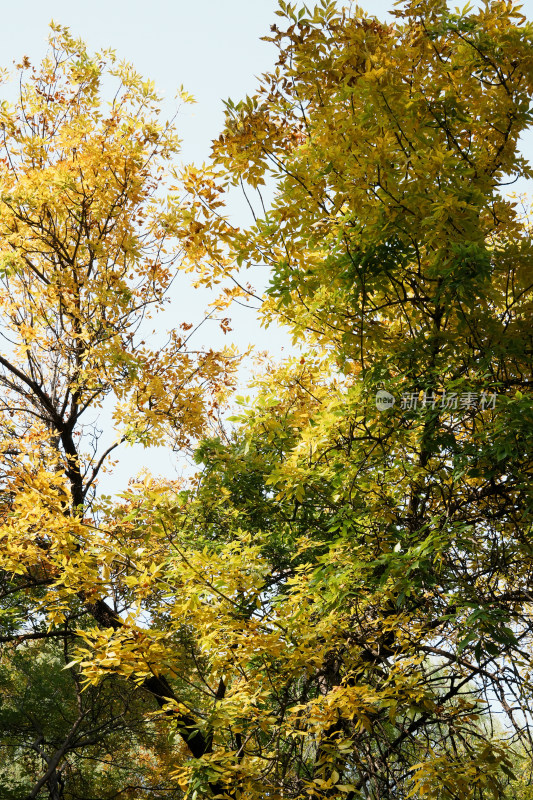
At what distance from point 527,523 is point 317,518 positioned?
1516mm

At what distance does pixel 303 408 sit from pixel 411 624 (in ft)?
6.04

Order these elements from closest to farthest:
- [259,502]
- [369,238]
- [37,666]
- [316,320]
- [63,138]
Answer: [369,238] → [316,320] → [259,502] → [63,138] → [37,666]

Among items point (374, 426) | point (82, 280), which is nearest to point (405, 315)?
point (374, 426)

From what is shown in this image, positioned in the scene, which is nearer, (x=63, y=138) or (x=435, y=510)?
(x=435, y=510)

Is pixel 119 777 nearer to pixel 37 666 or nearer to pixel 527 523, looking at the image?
pixel 37 666

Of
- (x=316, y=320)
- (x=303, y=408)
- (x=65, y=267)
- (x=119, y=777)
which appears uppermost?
(x=65, y=267)

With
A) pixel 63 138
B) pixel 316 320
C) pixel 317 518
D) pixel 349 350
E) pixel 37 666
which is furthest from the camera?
pixel 37 666

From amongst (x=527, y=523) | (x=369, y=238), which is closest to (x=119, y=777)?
(x=527, y=523)

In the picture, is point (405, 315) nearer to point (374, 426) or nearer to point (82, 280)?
point (374, 426)

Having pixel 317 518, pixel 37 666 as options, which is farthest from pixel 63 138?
pixel 37 666

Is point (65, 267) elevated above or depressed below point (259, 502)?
above

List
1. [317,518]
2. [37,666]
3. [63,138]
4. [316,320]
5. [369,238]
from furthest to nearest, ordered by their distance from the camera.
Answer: [37,666] → [63,138] → [317,518] → [316,320] → [369,238]

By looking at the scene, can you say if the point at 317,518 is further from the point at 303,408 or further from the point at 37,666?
the point at 37,666

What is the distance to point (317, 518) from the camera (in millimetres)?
4117
